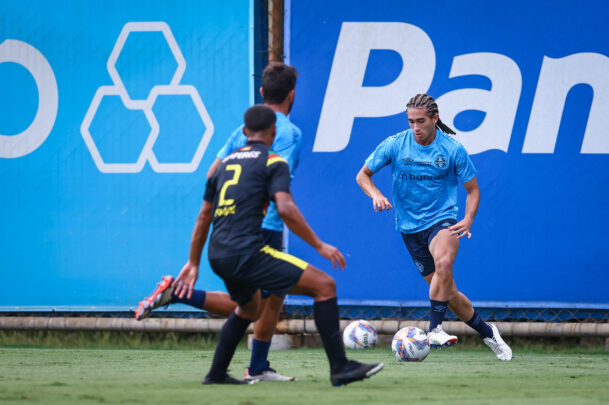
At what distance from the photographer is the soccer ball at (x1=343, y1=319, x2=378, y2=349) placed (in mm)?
8078

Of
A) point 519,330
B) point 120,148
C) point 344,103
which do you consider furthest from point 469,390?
point 120,148

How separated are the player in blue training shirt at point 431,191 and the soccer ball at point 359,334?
81cm

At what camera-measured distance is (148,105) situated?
9.27m

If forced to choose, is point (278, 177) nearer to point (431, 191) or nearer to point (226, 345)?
point (226, 345)

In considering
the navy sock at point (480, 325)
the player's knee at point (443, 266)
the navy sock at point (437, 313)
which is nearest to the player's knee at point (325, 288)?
the player's knee at point (443, 266)

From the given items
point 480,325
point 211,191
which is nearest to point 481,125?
point 480,325

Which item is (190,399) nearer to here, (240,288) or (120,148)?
(240,288)

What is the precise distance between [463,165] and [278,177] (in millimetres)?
2931

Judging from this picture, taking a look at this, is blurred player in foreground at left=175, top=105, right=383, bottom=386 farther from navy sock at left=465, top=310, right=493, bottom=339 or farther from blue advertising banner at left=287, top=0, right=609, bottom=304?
blue advertising banner at left=287, top=0, right=609, bottom=304

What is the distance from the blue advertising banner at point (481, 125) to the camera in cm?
879

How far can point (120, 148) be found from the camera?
9281mm

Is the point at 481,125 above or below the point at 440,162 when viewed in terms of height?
above

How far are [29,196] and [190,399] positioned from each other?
5.49 meters

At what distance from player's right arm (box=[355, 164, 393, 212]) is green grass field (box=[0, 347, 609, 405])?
1178mm
